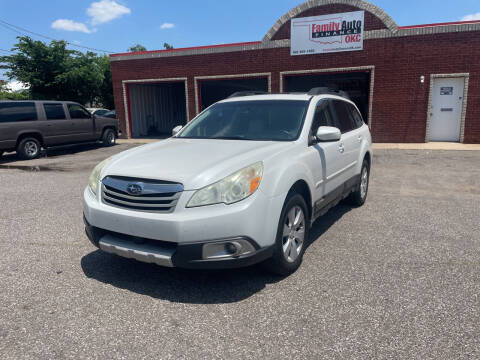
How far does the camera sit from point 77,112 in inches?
568

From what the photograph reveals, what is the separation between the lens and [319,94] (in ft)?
15.9

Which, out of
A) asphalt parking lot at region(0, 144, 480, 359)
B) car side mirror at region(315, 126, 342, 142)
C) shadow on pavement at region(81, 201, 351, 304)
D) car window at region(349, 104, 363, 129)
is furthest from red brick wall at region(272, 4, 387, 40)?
shadow on pavement at region(81, 201, 351, 304)

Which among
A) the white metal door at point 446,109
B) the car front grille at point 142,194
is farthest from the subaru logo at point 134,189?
the white metal door at point 446,109

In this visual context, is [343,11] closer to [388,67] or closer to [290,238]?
[388,67]

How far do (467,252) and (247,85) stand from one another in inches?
1007

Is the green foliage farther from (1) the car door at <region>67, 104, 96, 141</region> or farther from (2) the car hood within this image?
(2) the car hood

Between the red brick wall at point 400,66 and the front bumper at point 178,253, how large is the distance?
46.2 feet

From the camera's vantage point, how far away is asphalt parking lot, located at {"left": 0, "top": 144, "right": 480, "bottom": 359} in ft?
8.50

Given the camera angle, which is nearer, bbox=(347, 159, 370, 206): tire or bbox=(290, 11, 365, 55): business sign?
bbox=(347, 159, 370, 206): tire

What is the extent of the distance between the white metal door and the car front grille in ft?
48.8

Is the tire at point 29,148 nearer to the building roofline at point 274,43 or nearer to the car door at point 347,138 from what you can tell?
the building roofline at point 274,43

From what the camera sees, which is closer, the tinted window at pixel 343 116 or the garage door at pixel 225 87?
the tinted window at pixel 343 116

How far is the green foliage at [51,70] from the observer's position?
23547 mm

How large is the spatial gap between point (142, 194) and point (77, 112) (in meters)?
12.8
